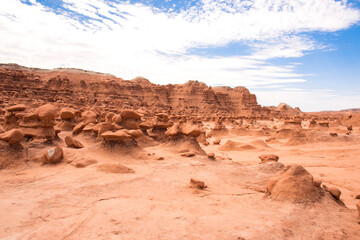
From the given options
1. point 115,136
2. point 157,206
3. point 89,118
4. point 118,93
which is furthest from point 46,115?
point 118,93

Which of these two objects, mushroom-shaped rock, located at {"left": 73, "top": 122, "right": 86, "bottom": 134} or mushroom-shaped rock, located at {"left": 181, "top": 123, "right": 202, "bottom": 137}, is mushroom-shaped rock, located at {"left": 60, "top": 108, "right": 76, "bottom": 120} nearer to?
mushroom-shaped rock, located at {"left": 73, "top": 122, "right": 86, "bottom": 134}

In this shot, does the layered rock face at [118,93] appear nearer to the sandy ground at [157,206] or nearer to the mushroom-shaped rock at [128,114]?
the mushroom-shaped rock at [128,114]

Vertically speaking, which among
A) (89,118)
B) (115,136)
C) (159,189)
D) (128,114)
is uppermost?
(128,114)

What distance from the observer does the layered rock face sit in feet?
133

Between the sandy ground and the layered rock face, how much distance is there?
30154 millimetres

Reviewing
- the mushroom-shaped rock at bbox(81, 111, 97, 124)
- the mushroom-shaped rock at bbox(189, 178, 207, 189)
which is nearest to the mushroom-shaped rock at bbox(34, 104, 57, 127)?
the mushroom-shaped rock at bbox(81, 111, 97, 124)

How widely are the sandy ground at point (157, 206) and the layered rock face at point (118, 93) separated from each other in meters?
30.2

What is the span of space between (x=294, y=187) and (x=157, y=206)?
102 inches

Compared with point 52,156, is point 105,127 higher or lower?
higher

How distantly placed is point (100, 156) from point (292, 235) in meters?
6.31

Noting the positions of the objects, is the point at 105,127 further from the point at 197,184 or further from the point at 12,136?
the point at 197,184

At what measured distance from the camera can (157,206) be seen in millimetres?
Answer: 4223

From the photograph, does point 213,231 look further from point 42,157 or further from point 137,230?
point 42,157

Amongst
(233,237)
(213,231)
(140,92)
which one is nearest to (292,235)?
(233,237)
